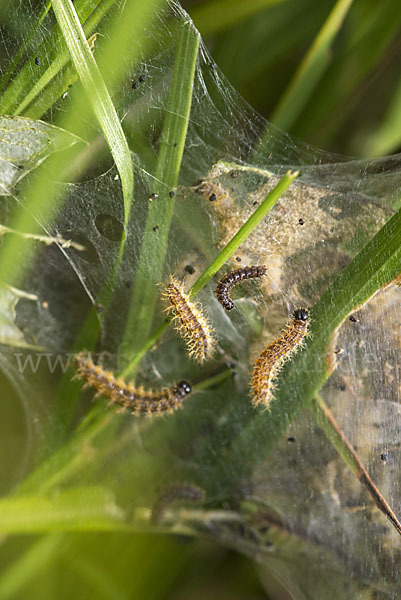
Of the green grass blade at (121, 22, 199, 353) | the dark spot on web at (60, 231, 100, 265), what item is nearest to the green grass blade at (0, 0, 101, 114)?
the green grass blade at (121, 22, 199, 353)

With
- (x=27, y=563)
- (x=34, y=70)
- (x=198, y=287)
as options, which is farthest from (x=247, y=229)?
(x=27, y=563)

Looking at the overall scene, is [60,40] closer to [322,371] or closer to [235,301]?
[235,301]

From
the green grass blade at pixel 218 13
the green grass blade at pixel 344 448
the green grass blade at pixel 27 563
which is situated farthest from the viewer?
the green grass blade at pixel 27 563

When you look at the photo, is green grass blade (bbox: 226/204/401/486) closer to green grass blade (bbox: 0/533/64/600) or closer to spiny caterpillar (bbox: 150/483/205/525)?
spiny caterpillar (bbox: 150/483/205/525)

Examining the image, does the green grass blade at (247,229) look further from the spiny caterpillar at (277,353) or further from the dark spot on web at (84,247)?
the dark spot on web at (84,247)

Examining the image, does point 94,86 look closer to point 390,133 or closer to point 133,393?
point 133,393

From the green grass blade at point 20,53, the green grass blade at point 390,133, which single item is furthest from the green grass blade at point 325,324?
the green grass blade at point 390,133

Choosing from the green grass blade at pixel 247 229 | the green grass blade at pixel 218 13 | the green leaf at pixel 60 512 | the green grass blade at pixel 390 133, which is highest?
the green grass blade at pixel 218 13
